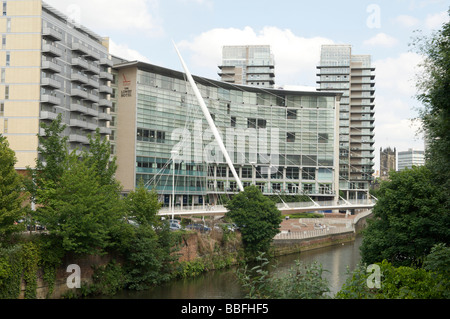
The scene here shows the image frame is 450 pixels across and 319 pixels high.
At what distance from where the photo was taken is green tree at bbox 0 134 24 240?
31141 millimetres

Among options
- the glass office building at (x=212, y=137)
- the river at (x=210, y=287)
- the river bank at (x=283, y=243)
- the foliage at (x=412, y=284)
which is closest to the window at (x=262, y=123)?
the glass office building at (x=212, y=137)

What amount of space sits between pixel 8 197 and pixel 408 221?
2505 cm

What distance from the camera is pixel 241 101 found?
4065 inches

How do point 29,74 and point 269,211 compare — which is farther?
point 29,74

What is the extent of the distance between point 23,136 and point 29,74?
7768 mm

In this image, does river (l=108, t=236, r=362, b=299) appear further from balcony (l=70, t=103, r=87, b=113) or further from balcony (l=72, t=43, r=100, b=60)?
balcony (l=72, t=43, r=100, b=60)

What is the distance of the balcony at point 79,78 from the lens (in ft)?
235

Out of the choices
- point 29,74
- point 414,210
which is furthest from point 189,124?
point 414,210

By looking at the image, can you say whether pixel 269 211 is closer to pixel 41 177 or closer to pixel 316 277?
pixel 41 177

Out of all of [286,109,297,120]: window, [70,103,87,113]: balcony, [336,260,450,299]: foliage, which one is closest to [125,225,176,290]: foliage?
[336,260,450,299]: foliage

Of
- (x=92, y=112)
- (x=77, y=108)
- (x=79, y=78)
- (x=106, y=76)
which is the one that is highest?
(x=106, y=76)

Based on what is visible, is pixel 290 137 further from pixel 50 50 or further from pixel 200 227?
pixel 50 50

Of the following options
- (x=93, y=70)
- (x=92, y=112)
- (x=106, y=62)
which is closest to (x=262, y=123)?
(x=106, y=62)

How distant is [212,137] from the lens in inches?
3573
